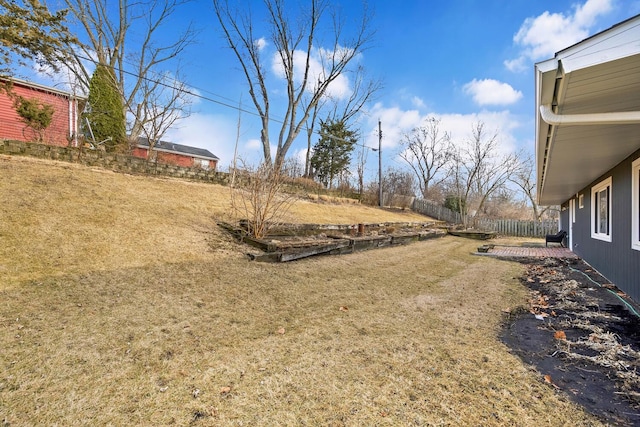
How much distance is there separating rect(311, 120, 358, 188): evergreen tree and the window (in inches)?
659

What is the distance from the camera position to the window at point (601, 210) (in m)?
5.91

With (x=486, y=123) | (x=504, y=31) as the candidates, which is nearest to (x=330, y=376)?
(x=504, y=31)

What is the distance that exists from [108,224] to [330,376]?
15.6 ft

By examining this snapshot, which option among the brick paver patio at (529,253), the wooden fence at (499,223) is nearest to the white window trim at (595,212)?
the brick paver patio at (529,253)

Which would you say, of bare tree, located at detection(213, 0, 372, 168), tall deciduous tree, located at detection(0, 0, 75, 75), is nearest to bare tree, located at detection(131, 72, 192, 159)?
bare tree, located at detection(213, 0, 372, 168)

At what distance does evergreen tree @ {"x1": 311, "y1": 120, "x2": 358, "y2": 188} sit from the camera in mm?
23361

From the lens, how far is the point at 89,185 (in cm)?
632

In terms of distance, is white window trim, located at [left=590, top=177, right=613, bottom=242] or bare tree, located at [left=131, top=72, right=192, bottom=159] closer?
white window trim, located at [left=590, top=177, right=613, bottom=242]

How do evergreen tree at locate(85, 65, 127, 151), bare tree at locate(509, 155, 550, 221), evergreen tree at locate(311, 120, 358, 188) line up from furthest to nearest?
bare tree at locate(509, 155, 550, 221)
evergreen tree at locate(311, 120, 358, 188)
evergreen tree at locate(85, 65, 127, 151)

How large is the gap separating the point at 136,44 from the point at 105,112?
7400 mm

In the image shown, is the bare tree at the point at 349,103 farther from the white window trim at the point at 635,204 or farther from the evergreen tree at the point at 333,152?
the white window trim at the point at 635,204

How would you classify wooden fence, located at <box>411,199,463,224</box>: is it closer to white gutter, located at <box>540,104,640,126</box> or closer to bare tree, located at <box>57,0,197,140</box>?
bare tree, located at <box>57,0,197,140</box>

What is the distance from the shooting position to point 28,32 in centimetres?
750

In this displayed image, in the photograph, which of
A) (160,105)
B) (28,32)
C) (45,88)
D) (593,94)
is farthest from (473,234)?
(45,88)
